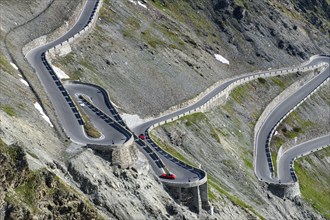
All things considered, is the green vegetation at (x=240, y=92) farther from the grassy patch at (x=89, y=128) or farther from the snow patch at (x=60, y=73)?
the grassy patch at (x=89, y=128)

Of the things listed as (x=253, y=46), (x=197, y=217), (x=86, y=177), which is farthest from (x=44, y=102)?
(x=253, y=46)

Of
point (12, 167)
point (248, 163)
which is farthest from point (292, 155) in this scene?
point (12, 167)

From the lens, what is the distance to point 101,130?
7400 cm

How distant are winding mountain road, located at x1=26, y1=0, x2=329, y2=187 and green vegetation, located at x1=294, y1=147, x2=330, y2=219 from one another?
3.21m

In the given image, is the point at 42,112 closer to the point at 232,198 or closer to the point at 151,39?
the point at 232,198

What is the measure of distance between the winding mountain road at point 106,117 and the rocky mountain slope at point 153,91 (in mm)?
1860

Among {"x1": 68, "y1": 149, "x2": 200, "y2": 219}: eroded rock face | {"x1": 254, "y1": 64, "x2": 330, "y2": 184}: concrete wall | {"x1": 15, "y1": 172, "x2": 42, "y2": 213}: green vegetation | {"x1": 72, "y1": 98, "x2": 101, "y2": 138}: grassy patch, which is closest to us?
{"x1": 15, "y1": 172, "x2": 42, "y2": 213}: green vegetation

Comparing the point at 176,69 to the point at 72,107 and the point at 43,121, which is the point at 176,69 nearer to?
the point at 72,107

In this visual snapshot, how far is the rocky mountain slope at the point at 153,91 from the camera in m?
58.2

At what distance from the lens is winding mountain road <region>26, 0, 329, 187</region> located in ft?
236

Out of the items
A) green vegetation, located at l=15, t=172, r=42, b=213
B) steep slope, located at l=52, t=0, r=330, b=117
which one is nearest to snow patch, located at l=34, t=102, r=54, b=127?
green vegetation, located at l=15, t=172, r=42, b=213

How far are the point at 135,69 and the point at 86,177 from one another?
179 ft

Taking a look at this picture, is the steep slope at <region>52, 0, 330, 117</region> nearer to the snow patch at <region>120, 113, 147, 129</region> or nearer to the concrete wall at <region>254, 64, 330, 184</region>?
the snow patch at <region>120, 113, 147, 129</region>

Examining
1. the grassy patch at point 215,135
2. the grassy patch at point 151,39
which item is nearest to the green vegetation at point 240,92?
the grassy patch at point 151,39
